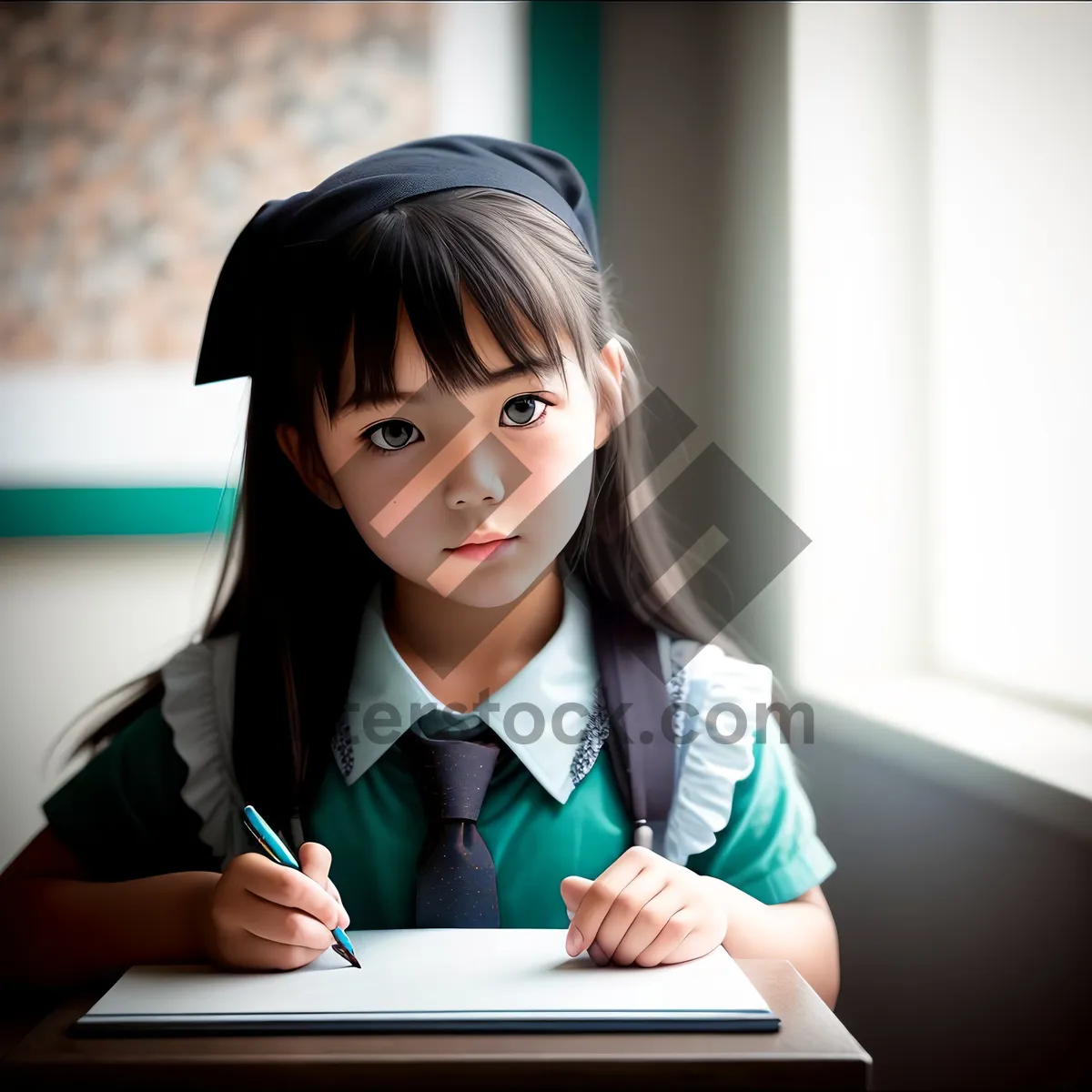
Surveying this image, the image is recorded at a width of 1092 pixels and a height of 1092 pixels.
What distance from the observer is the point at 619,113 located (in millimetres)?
1158

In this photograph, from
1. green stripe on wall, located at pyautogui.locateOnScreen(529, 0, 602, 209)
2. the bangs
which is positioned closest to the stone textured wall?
green stripe on wall, located at pyautogui.locateOnScreen(529, 0, 602, 209)

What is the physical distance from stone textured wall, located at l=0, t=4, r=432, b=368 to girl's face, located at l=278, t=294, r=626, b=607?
504mm

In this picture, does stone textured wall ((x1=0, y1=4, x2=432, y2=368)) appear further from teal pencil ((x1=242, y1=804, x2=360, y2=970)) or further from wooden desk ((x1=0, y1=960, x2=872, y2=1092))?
wooden desk ((x1=0, y1=960, x2=872, y2=1092))

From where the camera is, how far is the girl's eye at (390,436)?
0.68 metres

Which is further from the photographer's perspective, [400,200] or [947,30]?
[947,30]

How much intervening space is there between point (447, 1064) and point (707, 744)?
0.35 meters

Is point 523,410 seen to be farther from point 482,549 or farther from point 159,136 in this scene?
point 159,136

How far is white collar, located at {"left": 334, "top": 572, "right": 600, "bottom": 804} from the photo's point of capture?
74cm

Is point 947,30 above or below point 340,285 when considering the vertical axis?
above

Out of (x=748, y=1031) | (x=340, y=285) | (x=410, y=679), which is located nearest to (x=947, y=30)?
(x=340, y=285)

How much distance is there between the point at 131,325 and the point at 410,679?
569mm

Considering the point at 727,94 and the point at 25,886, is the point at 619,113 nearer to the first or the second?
the point at 727,94

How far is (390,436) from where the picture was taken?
68cm

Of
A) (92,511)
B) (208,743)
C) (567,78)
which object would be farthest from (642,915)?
(567,78)
